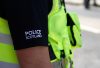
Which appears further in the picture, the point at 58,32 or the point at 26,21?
the point at 58,32

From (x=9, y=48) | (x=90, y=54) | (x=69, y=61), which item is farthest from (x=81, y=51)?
(x=9, y=48)

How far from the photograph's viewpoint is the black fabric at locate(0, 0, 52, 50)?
1.50 metres

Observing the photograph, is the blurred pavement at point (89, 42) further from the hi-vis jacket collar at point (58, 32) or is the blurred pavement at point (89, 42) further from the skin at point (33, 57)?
the skin at point (33, 57)

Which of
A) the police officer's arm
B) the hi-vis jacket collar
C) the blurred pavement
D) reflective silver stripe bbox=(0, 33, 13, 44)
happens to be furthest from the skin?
the blurred pavement

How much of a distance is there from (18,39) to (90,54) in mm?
5398

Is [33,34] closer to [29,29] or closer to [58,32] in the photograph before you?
[29,29]

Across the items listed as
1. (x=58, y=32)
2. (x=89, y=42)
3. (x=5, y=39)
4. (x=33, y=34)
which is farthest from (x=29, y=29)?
(x=89, y=42)

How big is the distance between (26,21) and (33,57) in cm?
15

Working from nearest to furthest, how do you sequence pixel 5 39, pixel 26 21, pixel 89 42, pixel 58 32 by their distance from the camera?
pixel 26 21
pixel 5 39
pixel 58 32
pixel 89 42

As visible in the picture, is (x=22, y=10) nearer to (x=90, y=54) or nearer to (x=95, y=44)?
(x=90, y=54)

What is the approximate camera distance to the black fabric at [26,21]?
1504mm

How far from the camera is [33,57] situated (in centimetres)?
153

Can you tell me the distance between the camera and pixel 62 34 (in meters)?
1.88

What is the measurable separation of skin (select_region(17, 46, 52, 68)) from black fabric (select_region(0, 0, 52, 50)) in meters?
0.02
